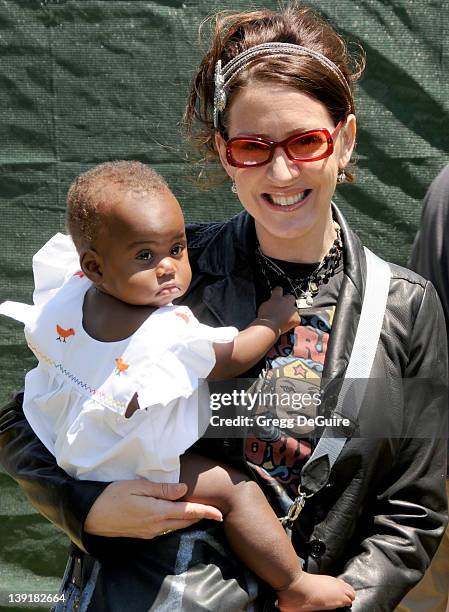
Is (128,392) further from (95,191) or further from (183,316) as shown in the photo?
(95,191)

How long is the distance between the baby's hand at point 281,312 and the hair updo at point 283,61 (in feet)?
1.62

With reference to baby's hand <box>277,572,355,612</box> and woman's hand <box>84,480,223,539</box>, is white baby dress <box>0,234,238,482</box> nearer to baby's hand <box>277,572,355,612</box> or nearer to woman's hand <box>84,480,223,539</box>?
woman's hand <box>84,480,223,539</box>

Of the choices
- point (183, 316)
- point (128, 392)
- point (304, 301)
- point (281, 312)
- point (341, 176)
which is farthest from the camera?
point (341, 176)

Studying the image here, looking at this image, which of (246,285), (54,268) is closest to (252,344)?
(246,285)

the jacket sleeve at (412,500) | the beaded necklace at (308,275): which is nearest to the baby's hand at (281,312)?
the beaded necklace at (308,275)

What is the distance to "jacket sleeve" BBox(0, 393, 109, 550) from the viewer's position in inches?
88.5

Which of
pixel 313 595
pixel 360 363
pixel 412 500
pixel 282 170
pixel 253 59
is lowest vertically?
pixel 313 595

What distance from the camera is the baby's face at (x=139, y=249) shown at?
2.24 meters

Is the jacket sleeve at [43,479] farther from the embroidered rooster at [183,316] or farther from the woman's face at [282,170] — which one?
the woman's face at [282,170]

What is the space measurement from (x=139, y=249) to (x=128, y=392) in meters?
0.35

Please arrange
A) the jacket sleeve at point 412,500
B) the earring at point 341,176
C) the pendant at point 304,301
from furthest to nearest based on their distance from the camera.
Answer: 1. the earring at point 341,176
2. the pendant at point 304,301
3. the jacket sleeve at point 412,500

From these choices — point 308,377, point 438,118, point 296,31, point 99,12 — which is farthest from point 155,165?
point 308,377

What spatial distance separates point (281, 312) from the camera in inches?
92.6

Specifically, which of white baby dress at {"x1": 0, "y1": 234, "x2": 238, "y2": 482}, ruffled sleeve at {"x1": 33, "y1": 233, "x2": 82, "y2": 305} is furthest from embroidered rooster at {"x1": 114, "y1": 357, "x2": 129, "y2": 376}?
ruffled sleeve at {"x1": 33, "y1": 233, "x2": 82, "y2": 305}
